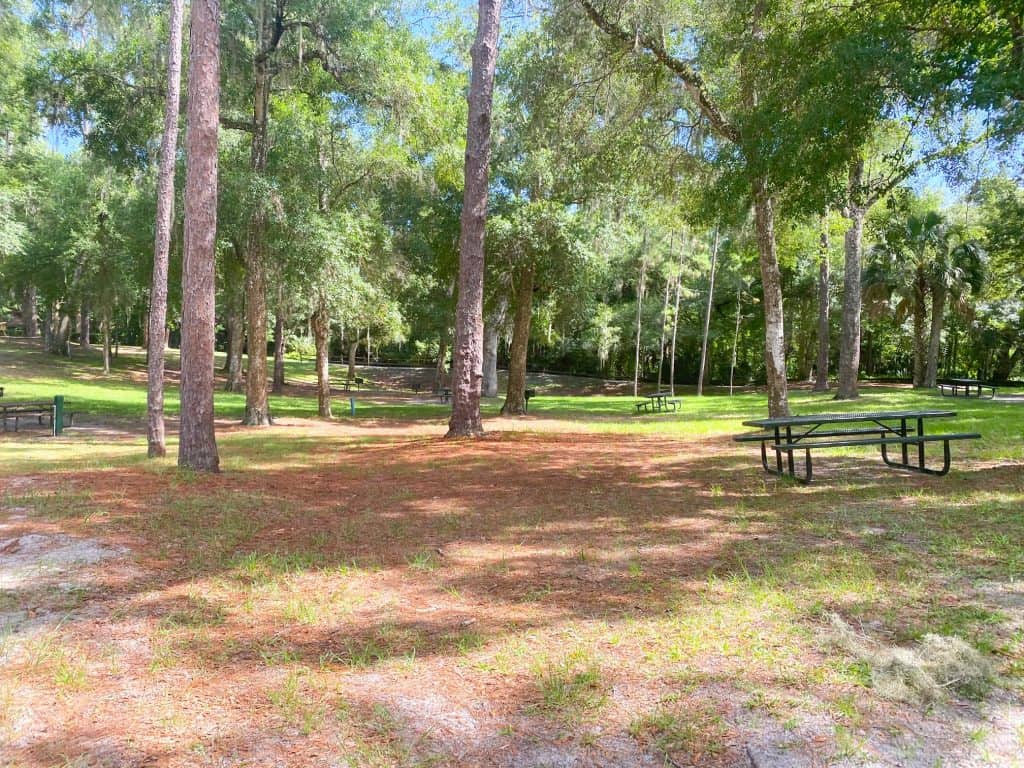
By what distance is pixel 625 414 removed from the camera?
69.8 feet

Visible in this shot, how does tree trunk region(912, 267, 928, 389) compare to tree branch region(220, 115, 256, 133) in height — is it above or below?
below

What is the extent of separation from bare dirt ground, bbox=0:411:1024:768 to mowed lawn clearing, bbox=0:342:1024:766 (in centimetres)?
1

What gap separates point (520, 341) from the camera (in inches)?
734

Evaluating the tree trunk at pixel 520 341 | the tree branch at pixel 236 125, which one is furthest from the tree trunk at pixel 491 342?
the tree branch at pixel 236 125

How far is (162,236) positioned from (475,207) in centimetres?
487

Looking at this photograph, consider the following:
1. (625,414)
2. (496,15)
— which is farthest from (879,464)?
(625,414)

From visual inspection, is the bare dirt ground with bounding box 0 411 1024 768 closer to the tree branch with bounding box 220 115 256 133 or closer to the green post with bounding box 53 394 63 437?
the green post with bounding box 53 394 63 437

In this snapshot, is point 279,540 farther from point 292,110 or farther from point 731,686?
point 292,110

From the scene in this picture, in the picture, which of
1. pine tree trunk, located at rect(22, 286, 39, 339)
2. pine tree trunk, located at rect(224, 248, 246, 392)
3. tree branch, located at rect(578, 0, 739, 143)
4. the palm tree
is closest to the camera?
tree branch, located at rect(578, 0, 739, 143)

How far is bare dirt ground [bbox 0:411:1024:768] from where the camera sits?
229cm

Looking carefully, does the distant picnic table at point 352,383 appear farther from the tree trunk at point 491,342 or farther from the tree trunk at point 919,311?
the tree trunk at point 919,311

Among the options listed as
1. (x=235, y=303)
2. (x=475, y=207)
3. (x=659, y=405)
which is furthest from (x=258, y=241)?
(x=659, y=405)

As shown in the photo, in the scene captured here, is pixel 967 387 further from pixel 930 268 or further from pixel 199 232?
pixel 199 232

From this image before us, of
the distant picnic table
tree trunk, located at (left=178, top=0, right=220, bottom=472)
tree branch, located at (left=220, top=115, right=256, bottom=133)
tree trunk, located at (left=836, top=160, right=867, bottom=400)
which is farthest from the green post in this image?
tree trunk, located at (left=836, top=160, right=867, bottom=400)
